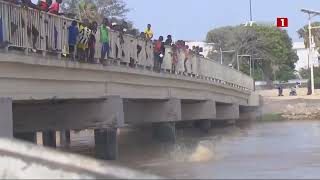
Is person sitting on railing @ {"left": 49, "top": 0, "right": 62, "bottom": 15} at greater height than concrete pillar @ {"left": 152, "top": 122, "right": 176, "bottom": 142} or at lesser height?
greater

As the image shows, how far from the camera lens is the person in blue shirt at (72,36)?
60.8ft

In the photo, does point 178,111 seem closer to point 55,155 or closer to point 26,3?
point 26,3

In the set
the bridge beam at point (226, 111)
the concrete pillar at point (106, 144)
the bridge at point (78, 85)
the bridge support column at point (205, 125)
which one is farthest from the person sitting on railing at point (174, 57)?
the bridge beam at point (226, 111)

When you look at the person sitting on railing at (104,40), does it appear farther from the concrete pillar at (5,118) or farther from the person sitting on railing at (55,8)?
the concrete pillar at (5,118)

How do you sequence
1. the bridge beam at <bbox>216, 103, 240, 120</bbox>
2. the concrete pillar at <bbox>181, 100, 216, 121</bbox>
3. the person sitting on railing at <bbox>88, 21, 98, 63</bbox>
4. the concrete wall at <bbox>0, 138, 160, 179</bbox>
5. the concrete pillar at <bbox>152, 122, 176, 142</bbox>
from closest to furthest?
1. the concrete wall at <bbox>0, 138, 160, 179</bbox>
2. the person sitting on railing at <bbox>88, 21, 98, 63</bbox>
3. the concrete pillar at <bbox>152, 122, 176, 142</bbox>
4. the concrete pillar at <bbox>181, 100, 216, 121</bbox>
5. the bridge beam at <bbox>216, 103, 240, 120</bbox>

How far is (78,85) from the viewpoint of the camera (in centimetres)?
1950

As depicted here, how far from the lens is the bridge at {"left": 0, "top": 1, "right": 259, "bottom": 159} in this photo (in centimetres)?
1523

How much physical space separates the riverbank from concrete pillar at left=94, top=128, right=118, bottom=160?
120 ft

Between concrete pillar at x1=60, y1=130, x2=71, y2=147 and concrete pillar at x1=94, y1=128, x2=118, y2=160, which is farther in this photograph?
concrete pillar at x1=60, y1=130, x2=71, y2=147

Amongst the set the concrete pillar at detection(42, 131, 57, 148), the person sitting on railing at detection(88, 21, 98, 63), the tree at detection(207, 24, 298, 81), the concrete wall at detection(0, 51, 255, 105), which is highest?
the tree at detection(207, 24, 298, 81)

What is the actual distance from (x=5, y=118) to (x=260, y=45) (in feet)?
343

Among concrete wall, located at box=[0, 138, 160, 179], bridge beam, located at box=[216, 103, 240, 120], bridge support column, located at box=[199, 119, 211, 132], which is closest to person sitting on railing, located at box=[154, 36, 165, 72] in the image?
bridge support column, located at box=[199, 119, 211, 132]

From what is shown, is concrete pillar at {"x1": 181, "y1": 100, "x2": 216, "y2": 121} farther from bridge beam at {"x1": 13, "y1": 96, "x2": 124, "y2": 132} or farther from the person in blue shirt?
the person in blue shirt

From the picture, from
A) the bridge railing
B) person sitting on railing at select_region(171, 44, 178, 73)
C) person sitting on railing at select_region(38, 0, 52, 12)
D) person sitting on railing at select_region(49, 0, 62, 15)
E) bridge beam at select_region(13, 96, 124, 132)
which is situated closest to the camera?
the bridge railing
